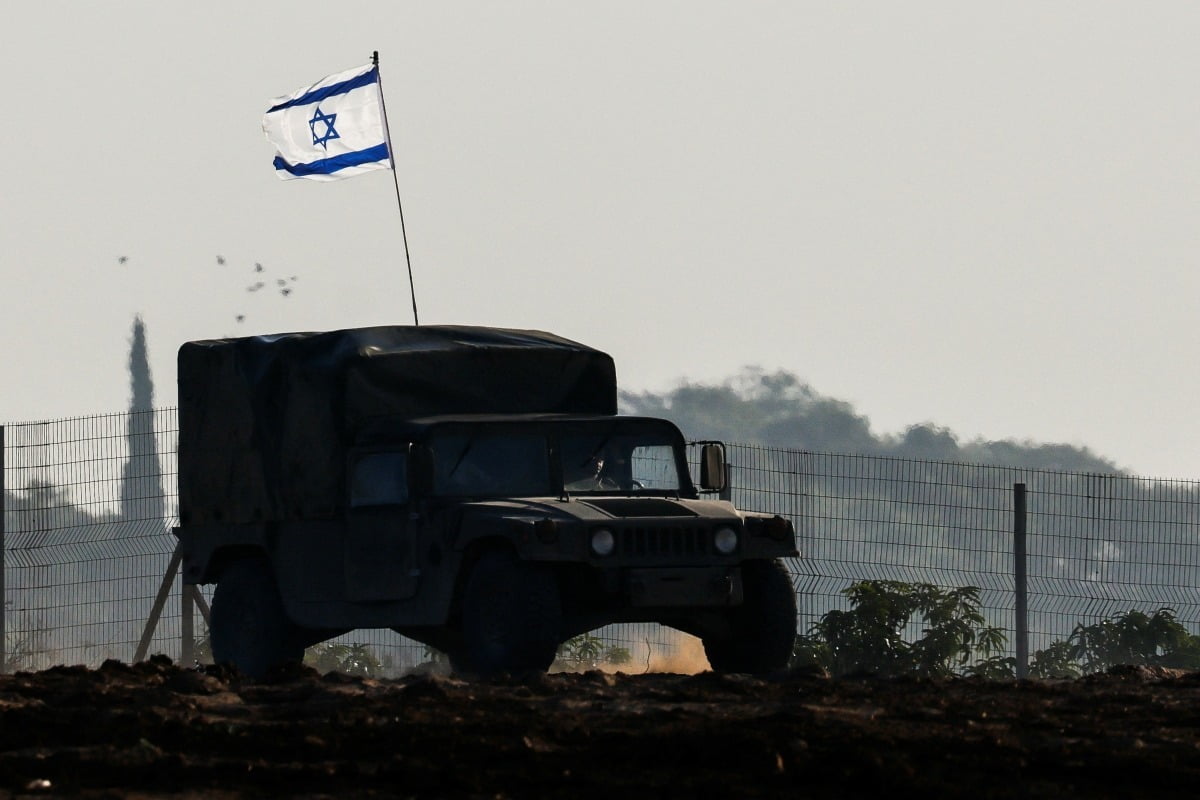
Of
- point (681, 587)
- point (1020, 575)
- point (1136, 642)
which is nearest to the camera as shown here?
point (681, 587)

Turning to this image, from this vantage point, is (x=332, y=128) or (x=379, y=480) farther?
(x=332, y=128)

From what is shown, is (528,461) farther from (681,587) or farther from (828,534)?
(828,534)

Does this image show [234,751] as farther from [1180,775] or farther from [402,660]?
[402,660]

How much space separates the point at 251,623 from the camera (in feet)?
52.3

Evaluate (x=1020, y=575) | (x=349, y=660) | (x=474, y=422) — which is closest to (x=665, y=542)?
(x=474, y=422)

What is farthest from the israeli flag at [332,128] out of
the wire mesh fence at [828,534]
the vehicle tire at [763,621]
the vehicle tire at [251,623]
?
the vehicle tire at [763,621]

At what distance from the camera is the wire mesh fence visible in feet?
57.6

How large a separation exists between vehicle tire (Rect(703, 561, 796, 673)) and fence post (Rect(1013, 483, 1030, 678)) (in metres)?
3.88

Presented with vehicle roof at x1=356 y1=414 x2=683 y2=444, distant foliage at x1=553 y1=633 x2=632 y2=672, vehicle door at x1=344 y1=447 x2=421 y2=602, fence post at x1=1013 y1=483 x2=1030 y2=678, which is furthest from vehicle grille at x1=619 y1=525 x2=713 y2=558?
fence post at x1=1013 y1=483 x2=1030 y2=678

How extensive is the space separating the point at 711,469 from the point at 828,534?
249 centimetres

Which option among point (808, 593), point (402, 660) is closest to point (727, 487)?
point (808, 593)

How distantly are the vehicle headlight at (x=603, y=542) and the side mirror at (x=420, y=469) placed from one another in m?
1.28

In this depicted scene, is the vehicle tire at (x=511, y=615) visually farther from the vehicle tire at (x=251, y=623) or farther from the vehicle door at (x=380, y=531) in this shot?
the vehicle tire at (x=251, y=623)

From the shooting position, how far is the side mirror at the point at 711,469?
15320 mm
